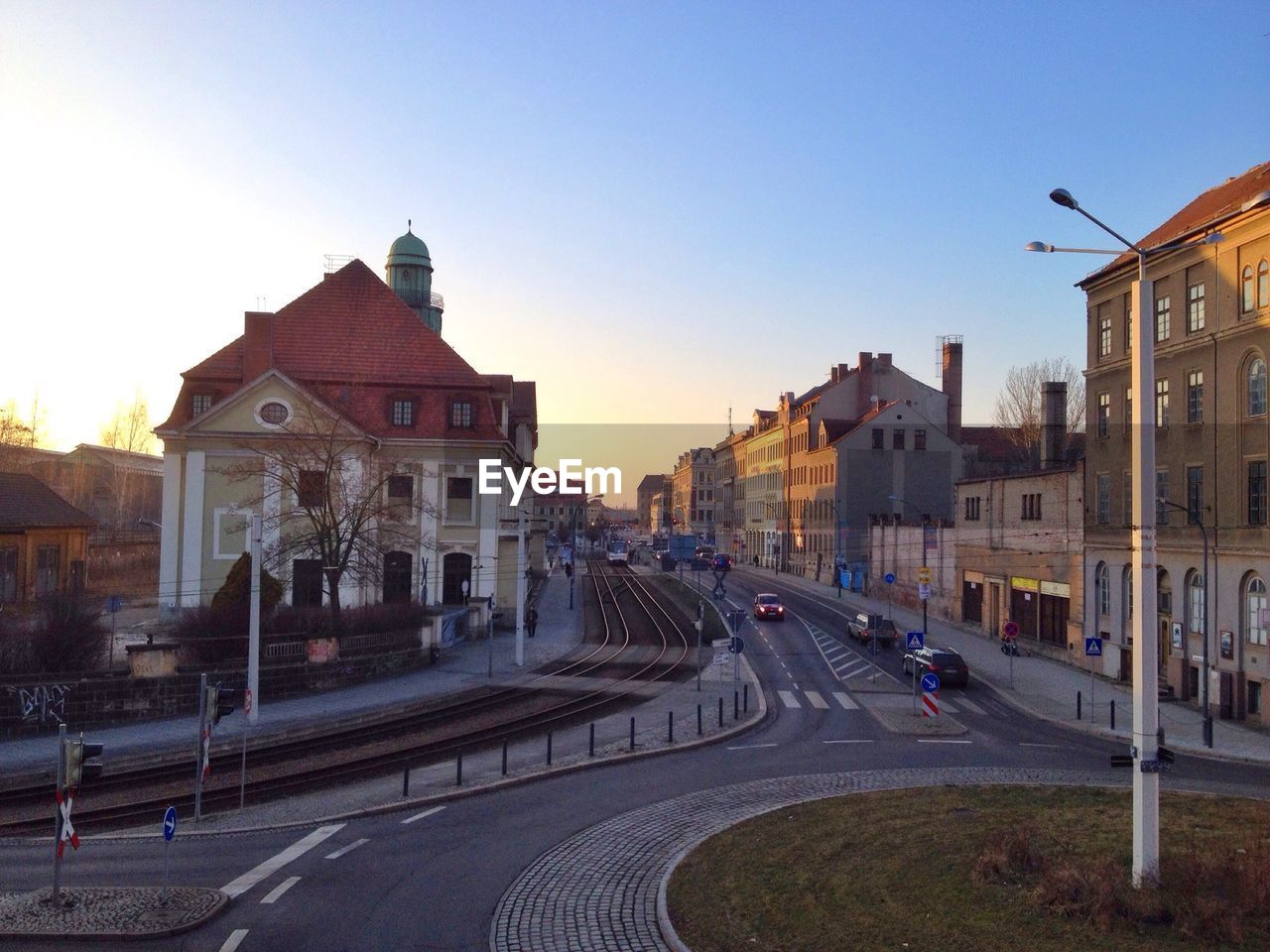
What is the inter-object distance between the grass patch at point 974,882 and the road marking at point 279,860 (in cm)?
576

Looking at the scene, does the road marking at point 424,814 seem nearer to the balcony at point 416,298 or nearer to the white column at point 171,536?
the white column at point 171,536

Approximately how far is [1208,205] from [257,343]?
38296 millimetres

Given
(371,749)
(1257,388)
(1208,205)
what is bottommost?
(371,749)

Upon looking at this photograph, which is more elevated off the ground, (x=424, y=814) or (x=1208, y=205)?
(x=1208, y=205)

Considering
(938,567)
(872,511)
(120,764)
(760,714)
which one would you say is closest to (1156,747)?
(760,714)

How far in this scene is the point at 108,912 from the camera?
11914 millimetres

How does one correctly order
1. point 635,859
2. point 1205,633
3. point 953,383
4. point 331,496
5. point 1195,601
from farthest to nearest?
point 953,383 < point 331,496 < point 1195,601 < point 1205,633 < point 635,859

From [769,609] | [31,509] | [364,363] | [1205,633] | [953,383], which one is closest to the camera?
[1205,633]

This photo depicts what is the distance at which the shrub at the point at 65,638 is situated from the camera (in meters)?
27.2

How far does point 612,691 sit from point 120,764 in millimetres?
14268

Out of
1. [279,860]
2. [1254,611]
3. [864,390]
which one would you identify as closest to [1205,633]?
[1254,611]

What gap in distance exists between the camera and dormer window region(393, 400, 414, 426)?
46.0 metres

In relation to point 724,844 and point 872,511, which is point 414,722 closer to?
point 724,844

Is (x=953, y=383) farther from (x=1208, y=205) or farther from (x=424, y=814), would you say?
(x=424, y=814)
